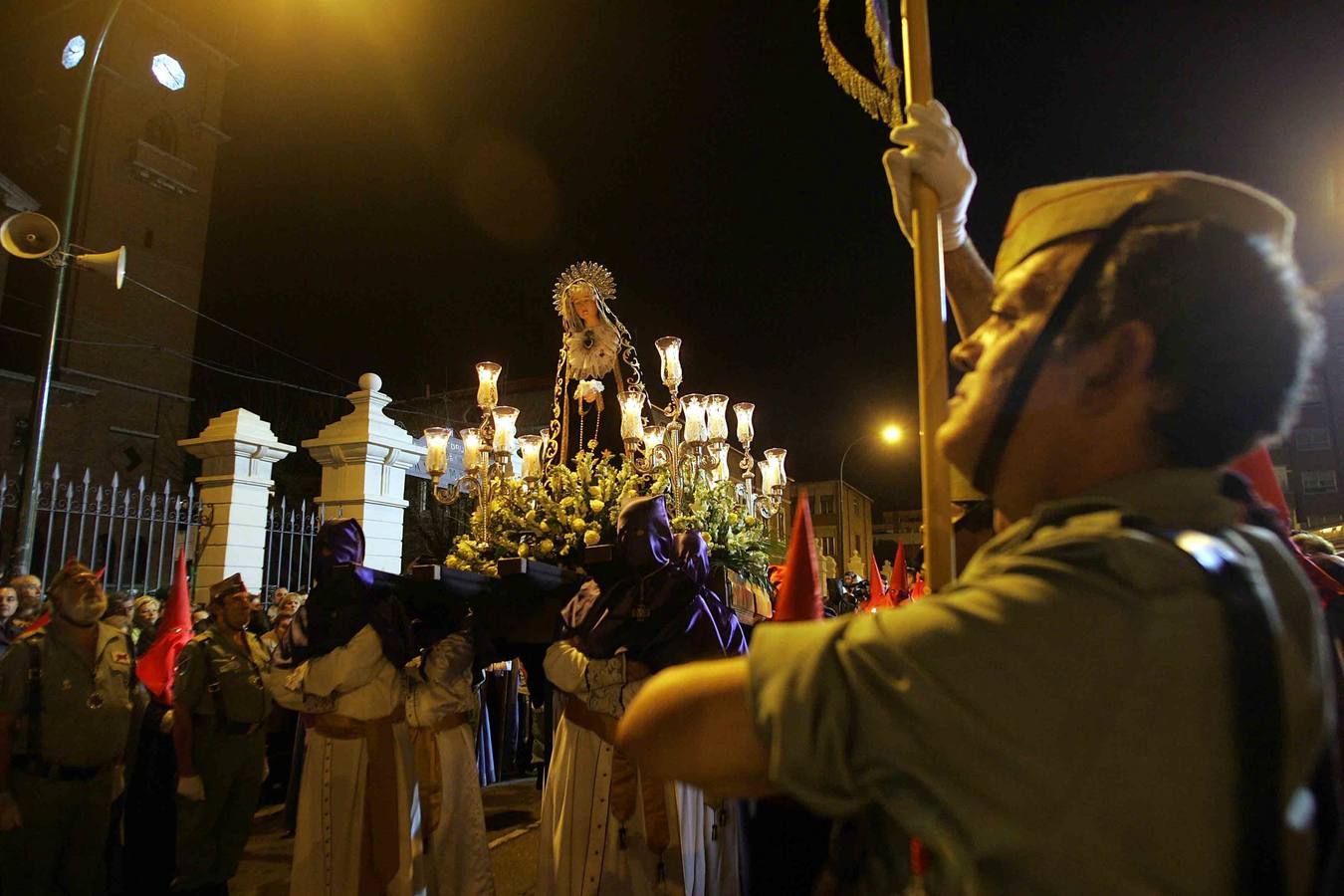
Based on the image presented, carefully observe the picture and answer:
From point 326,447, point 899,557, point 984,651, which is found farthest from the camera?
point 326,447

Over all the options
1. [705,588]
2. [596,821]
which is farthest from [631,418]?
[596,821]

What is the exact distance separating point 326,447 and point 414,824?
20.3 feet

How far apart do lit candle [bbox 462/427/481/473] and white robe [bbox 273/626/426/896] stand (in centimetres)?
239

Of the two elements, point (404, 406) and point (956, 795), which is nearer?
point (956, 795)

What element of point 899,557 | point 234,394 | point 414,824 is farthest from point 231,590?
point 234,394

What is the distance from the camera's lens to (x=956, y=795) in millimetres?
880

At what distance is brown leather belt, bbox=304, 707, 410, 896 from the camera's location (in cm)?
468

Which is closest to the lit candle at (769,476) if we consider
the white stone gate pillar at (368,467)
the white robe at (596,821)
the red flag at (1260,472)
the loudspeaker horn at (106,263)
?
the white robe at (596,821)

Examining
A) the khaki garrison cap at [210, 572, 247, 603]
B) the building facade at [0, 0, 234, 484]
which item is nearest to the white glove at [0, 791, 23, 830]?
the khaki garrison cap at [210, 572, 247, 603]

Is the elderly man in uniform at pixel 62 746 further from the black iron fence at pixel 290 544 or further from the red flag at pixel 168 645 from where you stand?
the black iron fence at pixel 290 544

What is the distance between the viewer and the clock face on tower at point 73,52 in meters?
31.4

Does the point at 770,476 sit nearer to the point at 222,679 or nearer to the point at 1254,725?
the point at 222,679

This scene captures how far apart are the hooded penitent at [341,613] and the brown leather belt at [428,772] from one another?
465mm

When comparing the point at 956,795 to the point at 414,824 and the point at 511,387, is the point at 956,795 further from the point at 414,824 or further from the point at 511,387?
the point at 511,387
